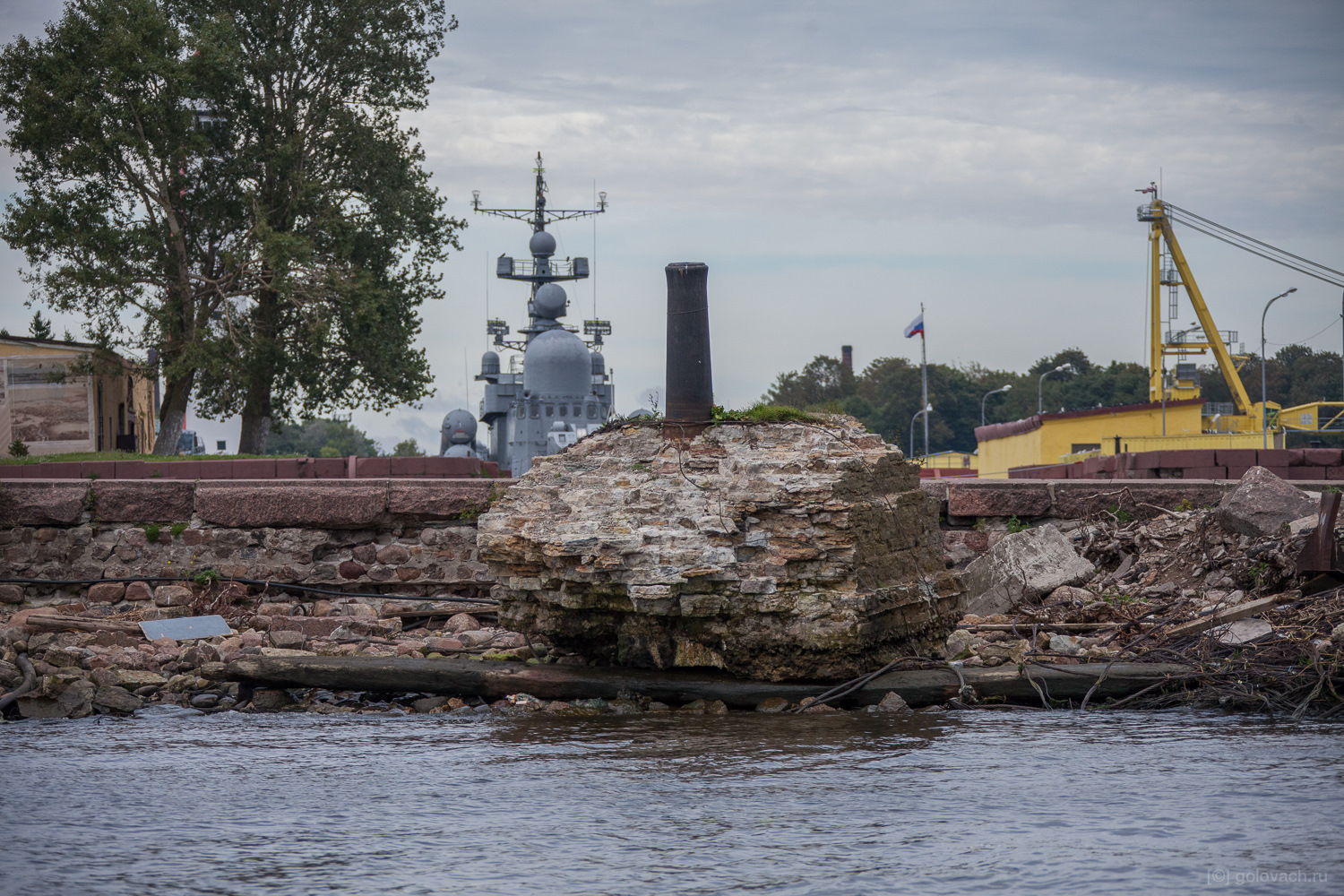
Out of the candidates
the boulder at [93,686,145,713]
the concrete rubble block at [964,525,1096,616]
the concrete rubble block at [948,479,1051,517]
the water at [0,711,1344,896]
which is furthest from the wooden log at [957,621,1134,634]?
the boulder at [93,686,145,713]

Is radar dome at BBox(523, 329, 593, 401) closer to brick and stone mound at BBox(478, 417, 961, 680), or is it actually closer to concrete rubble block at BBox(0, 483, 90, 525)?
concrete rubble block at BBox(0, 483, 90, 525)

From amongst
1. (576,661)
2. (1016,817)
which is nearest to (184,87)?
(576,661)

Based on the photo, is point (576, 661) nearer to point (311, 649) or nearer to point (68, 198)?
point (311, 649)

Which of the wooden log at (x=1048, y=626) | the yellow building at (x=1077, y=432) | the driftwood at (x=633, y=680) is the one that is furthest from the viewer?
the yellow building at (x=1077, y=432)

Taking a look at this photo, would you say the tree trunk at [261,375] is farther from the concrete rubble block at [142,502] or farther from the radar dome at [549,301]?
the radar dome at [549,301]

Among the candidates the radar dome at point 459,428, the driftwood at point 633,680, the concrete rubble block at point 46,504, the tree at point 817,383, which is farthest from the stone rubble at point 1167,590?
the tree at point 817,383

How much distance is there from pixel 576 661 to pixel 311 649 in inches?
93.5

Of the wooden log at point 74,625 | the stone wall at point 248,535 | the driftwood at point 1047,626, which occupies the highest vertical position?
the stone wall at point 248,535

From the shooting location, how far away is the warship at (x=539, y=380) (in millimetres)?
48156

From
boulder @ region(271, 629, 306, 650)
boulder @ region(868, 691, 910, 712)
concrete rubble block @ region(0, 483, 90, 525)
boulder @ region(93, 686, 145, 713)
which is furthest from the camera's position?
concrete rubble block @ region(0, 483, 90, 525)

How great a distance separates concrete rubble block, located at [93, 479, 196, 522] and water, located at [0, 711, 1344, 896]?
4.00m

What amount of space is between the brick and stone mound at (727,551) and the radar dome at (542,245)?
4988 centimetres

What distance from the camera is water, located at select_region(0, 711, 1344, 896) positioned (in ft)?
15.9

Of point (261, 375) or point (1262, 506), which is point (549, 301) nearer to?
point (261, 375)
